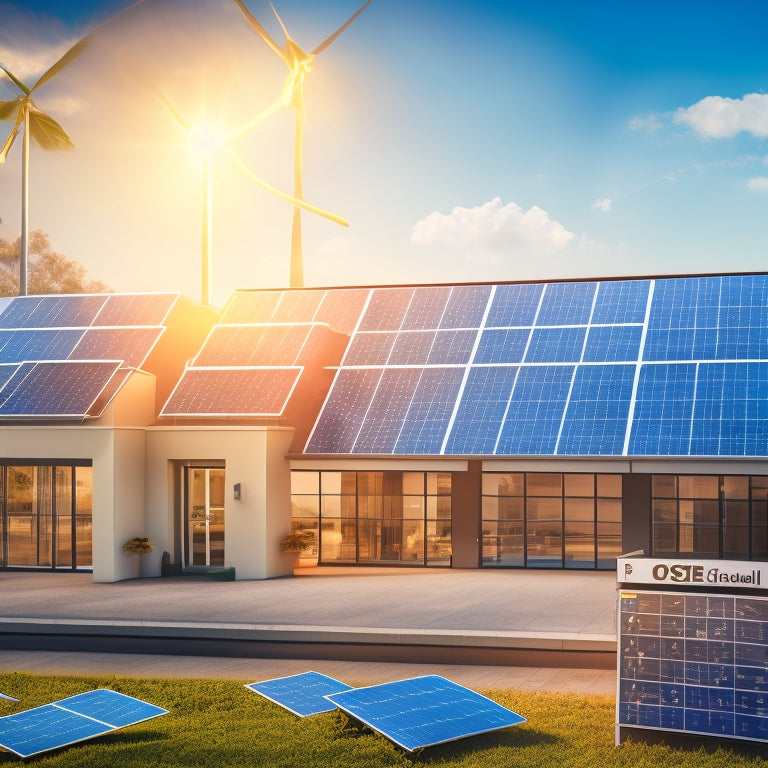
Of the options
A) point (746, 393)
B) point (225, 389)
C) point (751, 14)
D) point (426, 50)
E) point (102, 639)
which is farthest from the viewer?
point (426, 50)

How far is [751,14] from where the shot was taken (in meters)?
65.1

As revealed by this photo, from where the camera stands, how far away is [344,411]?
94.6 feet

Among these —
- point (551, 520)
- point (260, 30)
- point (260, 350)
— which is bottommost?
point (551, 520)

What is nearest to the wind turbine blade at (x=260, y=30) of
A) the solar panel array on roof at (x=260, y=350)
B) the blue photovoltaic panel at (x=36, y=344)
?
the solar panel array on roof at (x=260, y=350)

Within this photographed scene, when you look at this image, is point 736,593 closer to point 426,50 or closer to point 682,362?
point 682,362

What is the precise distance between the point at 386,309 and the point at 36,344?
35.5 feet

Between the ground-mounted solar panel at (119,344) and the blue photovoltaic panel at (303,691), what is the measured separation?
57.0ft

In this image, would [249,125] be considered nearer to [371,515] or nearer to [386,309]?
[386,309]

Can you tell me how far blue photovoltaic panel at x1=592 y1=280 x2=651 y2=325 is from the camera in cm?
3020

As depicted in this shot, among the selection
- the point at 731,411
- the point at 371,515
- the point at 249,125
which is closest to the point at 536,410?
the point at 731,411

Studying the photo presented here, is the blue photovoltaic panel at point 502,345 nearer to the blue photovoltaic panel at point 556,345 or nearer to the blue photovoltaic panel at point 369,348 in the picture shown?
the blue photovoltaic panel at point 556,345

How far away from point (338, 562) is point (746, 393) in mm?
11841

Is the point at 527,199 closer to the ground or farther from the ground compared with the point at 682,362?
farther from the ground

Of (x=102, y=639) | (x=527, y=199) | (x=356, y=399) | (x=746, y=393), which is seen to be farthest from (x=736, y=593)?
(x=527, y=199)
